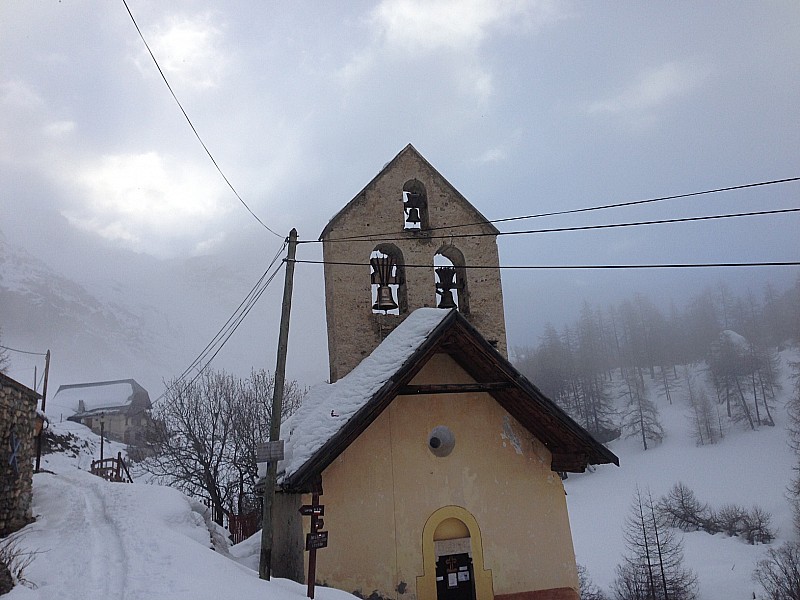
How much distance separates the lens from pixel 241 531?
22562 mm

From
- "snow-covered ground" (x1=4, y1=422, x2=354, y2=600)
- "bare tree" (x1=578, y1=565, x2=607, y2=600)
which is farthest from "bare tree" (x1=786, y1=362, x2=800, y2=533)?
"snow-covered ground" (x1=4, y1=422, x2=354, y2=600)

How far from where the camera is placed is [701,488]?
151ft

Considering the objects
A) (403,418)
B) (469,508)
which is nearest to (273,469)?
(403,418)

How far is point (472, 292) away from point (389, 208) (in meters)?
2.81

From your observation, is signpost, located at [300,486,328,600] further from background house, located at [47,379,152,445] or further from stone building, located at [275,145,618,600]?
background house, located at [47,379,152,445]

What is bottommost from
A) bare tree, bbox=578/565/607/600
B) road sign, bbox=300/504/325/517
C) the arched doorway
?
bare tree, bbox=578/565/607/600

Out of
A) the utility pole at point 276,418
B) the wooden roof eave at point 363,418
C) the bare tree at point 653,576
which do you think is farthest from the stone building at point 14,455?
the bare tree at point 653,576

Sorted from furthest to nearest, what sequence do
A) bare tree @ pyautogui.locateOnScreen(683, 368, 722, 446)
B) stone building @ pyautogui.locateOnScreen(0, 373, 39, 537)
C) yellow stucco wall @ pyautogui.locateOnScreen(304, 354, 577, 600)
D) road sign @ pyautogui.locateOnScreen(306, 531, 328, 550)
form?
bare tree @ pyautogui.locateOnScreen(683, 368, 722, 446) → stone building @ pyautogui.locateOnScreen(0, 373, 39, 537) → yellow stucco wall @ pyautogui.locateOnScreen(304, 354, 577, 600) → road sign @ pyautogui.locateOnScreen(306, 531, 328, 550)

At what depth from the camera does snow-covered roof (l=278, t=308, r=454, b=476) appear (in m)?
9.47

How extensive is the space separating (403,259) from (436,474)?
5078mm

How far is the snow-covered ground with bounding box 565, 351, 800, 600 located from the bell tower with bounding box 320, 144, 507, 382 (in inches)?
959

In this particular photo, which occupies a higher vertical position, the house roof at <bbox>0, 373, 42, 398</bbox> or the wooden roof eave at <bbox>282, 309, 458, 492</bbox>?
the house roof at <bbox>0, 373, 42, 398</bbox>

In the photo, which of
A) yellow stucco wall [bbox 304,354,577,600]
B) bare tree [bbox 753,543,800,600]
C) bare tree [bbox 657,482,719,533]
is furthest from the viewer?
bare tree [bbox 657,482,719,533]

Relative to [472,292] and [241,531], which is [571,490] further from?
[472,292]
